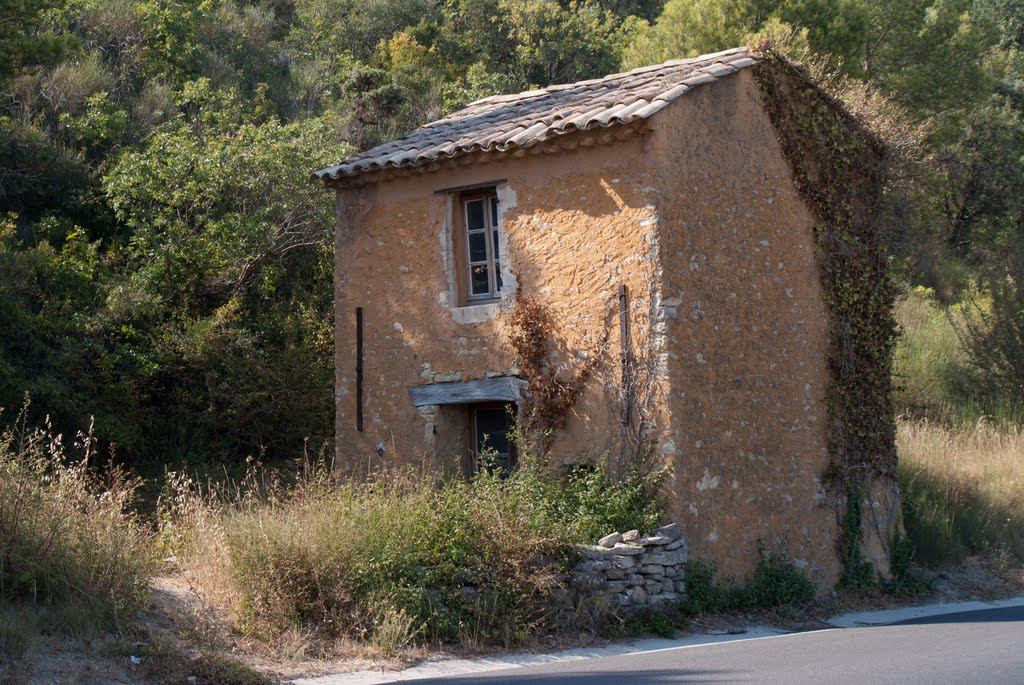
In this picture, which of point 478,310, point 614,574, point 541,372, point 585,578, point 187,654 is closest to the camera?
point 187,654

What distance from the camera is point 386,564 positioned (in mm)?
8562

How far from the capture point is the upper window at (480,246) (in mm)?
12125

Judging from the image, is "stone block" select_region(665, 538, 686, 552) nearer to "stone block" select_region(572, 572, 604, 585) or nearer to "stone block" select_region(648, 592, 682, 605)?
"stone block" select_region(648, 592, 682, 605)

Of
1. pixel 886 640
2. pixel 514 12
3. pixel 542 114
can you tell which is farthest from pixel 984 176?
pixel 886 640

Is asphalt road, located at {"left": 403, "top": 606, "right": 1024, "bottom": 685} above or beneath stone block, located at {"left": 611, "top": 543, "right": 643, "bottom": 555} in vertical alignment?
beneath

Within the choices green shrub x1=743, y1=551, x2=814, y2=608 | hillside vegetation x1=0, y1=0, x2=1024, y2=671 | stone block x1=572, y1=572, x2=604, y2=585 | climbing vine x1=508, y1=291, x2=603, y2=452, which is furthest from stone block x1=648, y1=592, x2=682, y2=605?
climbing vine x1=508, y1=291, x2=603, y2=452

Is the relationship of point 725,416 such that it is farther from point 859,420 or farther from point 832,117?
point 832,117

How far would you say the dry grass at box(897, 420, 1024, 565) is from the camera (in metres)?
13.4

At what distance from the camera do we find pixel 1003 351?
64.4 feet

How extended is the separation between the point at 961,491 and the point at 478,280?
7.53 metres

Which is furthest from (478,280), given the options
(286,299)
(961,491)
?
(961,491)

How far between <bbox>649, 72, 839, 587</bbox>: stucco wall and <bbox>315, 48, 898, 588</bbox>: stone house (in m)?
0.02

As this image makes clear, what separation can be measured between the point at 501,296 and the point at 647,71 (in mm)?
3509

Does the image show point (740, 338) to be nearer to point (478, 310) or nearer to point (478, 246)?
point (478, 310)
